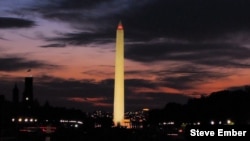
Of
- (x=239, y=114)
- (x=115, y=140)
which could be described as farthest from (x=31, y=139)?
(x=239, y=114)

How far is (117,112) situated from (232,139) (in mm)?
100534

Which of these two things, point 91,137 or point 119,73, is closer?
point 91,137

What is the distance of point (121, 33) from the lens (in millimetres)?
108938

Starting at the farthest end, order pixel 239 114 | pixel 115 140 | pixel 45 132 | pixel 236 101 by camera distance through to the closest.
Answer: pixel 236 101 → pixel 239 114 → pixel 45 132 → pixel 115 140

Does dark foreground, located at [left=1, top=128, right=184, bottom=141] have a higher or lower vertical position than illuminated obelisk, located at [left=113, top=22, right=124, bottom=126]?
lower

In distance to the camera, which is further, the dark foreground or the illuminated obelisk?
the illuminated obelisk

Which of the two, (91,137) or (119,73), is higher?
(119,73)

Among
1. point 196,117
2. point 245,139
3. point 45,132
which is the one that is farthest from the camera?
point 196,117

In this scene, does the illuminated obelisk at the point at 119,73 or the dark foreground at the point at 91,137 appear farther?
the illuminated obelisk at the point at 119,73

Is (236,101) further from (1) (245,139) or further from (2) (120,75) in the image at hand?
(1) (245,139)

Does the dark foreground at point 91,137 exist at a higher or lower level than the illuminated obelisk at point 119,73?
lower

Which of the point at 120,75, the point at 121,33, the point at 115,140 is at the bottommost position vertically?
the point at 115,140

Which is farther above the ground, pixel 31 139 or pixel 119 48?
pixel 119 48

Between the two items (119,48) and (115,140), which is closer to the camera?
(115,140)
